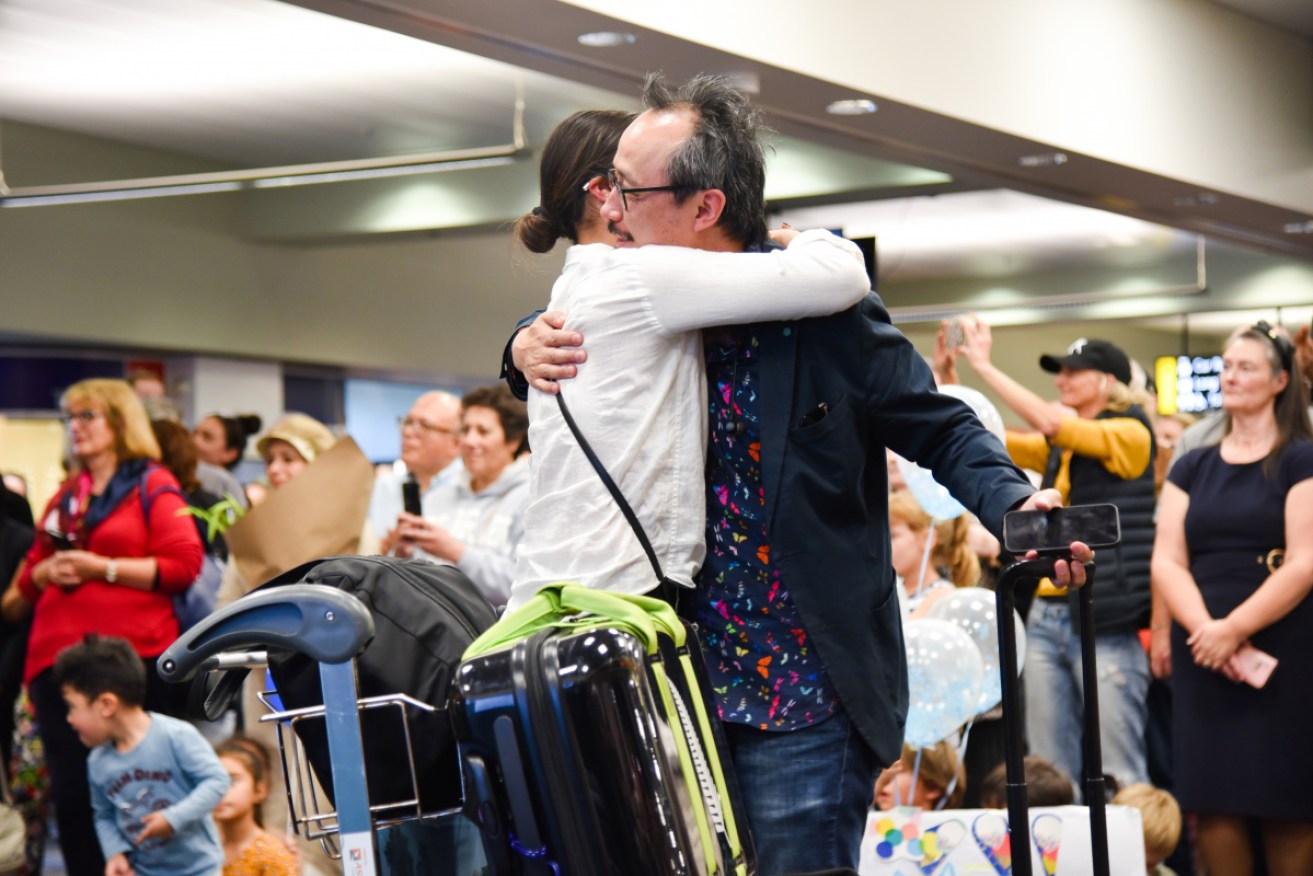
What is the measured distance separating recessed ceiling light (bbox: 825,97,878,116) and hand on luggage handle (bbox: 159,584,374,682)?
3519 mm

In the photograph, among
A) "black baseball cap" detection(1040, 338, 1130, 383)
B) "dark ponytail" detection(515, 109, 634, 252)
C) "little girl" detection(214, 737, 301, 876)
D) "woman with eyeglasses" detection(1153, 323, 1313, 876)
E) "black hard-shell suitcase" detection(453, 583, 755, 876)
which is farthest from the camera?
"black baseball cap" detection(1040, 338, 1130, 383)

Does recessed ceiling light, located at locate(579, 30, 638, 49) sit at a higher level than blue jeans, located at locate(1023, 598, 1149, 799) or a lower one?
higher

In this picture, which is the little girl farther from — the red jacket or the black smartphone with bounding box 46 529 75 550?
the black smartphone with bounding box 46 529 75 550

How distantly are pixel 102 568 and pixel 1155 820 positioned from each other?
303 centimetres

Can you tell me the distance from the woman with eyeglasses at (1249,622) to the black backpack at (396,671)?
2.83 meters

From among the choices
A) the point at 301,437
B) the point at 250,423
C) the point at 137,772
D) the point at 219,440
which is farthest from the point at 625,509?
the point at 250,423

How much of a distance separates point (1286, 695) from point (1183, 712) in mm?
283

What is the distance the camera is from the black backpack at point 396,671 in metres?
2.01

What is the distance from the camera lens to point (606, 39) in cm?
423

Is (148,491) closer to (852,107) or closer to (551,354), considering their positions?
(852,107)

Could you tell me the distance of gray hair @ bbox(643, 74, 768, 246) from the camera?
198 cm

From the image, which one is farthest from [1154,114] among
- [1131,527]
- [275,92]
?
[275,92]

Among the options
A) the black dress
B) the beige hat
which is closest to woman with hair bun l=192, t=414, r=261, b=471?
the beige hat

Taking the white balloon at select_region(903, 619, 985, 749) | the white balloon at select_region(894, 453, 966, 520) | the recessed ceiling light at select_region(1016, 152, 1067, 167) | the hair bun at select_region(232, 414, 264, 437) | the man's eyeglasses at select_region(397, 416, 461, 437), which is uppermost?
the recessed ceiling light at select_region(1016, 152, 1067, 167)
